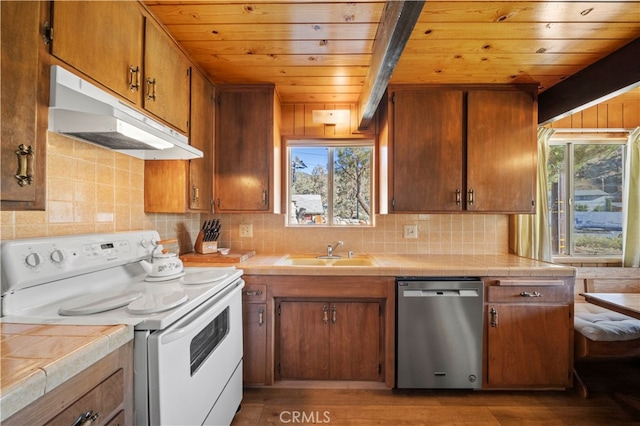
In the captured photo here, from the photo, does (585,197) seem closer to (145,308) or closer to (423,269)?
(423,269)

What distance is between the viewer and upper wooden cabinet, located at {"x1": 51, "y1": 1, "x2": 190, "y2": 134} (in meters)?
0.94

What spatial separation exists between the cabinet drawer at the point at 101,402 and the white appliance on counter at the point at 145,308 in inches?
2.7

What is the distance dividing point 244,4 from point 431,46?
3.54ft

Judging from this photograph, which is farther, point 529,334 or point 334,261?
point 334,261

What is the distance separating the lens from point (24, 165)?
0.77m

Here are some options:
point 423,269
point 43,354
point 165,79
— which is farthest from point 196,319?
point 423,269

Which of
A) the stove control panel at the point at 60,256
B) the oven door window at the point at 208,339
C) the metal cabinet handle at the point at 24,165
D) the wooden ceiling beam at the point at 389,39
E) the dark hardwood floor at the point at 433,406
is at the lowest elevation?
the dark hardwood floor at the point at 433,406

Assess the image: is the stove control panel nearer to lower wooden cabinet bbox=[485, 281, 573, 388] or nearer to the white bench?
lower wooden cabinet bbox=[485, 281, 573, 388]

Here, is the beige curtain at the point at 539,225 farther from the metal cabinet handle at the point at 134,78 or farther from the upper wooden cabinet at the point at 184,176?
the metal cabinet handle at the point at 134,78

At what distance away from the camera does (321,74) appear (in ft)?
6.35

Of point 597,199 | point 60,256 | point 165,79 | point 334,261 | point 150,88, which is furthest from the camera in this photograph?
point 597,199

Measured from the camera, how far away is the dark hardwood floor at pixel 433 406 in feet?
5.33

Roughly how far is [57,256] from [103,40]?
870 millimetres

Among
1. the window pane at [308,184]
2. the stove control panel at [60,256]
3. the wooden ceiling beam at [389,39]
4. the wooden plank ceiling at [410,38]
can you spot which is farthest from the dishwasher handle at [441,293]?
the stove control panel at [60,256]
